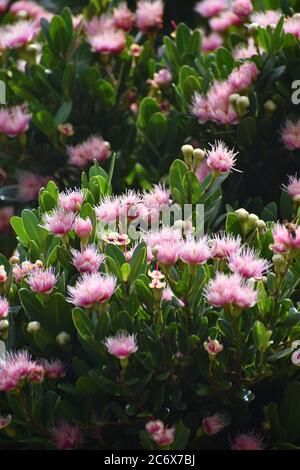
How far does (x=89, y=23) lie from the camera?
143 inches

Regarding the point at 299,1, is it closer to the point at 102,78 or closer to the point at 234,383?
the point at 102,78

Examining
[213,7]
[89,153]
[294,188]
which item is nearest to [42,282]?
[294,188]

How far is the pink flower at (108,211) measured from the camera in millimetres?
2383

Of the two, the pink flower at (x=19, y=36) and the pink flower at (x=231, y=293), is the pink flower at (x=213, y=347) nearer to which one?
the pink flower at (x=231, y=293)

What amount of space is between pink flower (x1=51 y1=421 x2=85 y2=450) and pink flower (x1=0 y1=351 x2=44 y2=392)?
0.44 feet

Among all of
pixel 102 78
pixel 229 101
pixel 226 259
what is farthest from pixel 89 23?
pixel 226 259

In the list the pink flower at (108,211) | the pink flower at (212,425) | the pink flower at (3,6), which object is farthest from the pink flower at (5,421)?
the pink flower at (3,6)

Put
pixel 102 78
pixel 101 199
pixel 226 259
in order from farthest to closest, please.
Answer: pixel 102 78
pixel 101 199
pixel 226 259

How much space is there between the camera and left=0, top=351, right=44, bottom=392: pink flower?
2.10 metres

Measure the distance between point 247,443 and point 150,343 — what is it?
0.34 m

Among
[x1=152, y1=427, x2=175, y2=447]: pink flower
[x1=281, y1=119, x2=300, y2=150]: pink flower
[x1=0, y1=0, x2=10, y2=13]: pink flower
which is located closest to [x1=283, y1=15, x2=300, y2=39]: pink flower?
[x1=281, y1=119, x2=300, y2=150]: pink flower

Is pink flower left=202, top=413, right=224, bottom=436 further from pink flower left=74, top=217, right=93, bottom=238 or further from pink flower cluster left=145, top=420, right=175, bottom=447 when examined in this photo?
pink flower left=74, top=217, right=93, bottom=238
